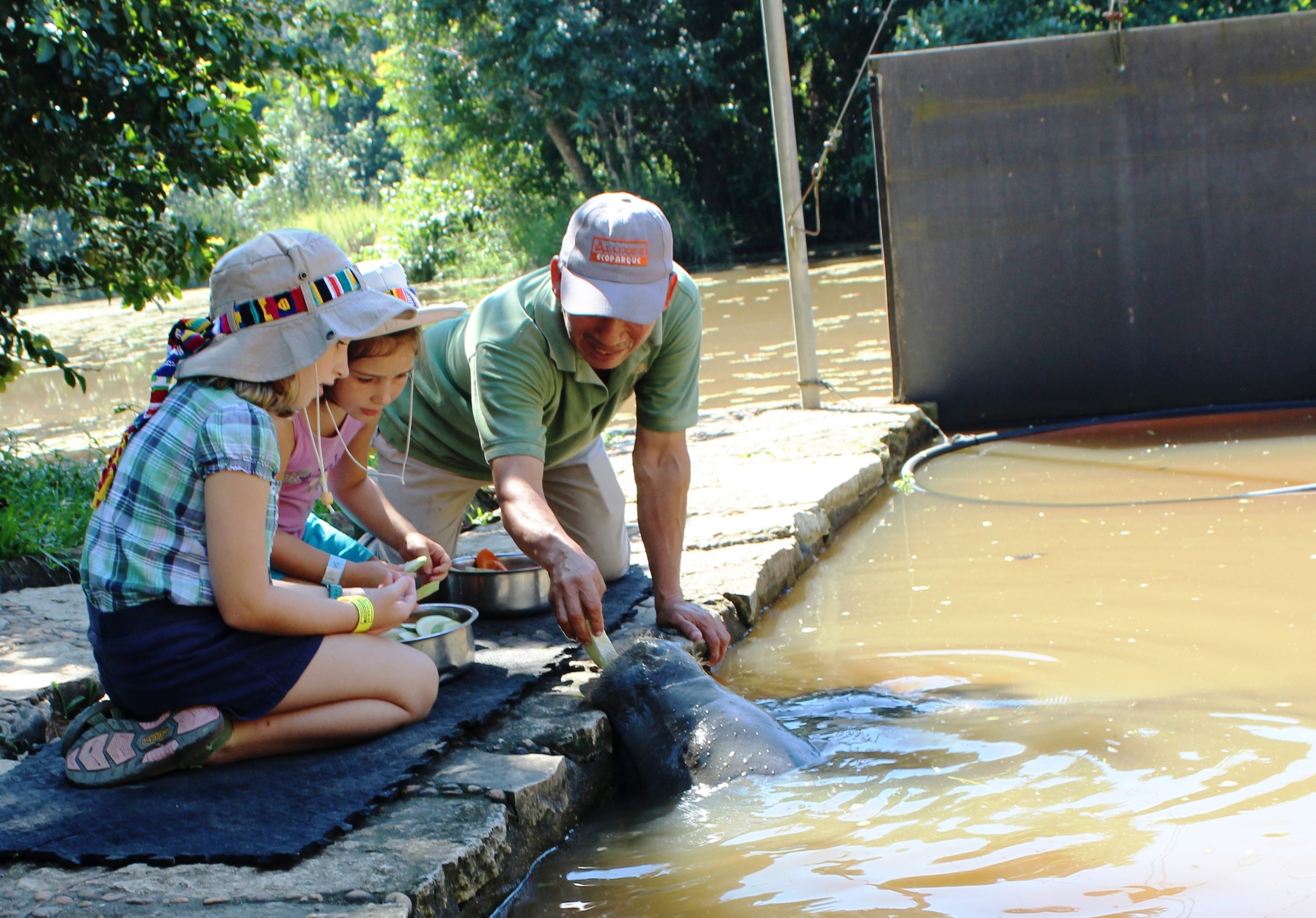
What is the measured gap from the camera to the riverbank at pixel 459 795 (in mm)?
2047

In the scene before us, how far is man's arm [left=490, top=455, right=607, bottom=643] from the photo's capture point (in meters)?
2.89

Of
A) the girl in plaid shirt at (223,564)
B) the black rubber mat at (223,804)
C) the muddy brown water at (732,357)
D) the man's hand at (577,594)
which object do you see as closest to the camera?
the black rubber mat at (223,804)

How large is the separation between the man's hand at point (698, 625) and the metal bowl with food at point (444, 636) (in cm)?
54

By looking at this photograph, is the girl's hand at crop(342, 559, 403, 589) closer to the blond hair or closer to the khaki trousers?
the blond hair

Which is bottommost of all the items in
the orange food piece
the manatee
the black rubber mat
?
the manatee

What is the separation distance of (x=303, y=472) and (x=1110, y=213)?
4803 millimetres

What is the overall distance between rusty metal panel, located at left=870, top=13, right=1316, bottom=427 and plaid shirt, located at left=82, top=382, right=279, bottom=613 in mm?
4691

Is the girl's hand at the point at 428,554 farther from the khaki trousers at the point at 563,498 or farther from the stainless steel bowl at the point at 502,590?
the khaki trousers at the point at 563,498

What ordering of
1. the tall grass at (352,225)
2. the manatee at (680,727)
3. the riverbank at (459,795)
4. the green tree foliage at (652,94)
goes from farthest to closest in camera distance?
the tall grass at (352,225) < the green tree foliage at (652,94) < the manatee at (680,727) < the riverbank at (459,795)

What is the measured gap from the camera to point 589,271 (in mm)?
3082

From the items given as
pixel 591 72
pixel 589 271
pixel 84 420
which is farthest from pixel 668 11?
pixel 589 271

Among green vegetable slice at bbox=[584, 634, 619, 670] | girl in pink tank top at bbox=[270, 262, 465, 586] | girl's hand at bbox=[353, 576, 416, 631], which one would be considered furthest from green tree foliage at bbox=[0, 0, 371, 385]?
green vegetable slice at bbox=[584, 634, 619, 670]

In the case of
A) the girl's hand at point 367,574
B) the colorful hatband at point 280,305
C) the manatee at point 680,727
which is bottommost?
the manatee at point 680,727

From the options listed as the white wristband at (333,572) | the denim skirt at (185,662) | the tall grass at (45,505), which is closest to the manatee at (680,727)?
the white wristband at (333,572)
